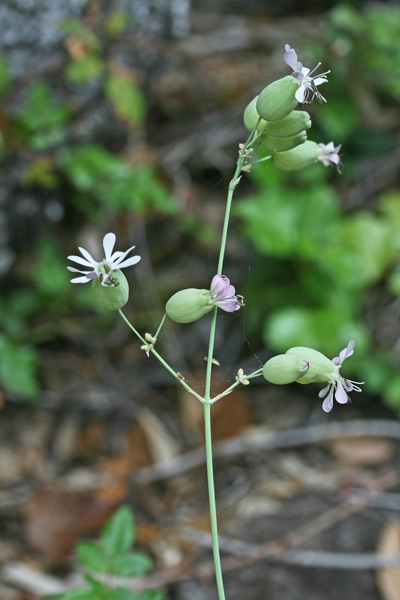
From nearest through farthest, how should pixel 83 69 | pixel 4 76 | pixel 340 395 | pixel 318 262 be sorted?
pixel 340 395, pixel 4 76, pixel 83 69, pixel 318 262

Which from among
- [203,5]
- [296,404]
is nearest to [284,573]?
[296,404]

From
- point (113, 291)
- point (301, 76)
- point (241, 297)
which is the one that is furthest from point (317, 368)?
point (301, 76)

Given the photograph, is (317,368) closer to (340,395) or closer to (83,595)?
(340,395)

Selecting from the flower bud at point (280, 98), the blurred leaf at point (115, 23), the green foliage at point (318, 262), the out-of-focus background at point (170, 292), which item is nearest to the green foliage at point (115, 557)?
the out-of-focus background at point (170, 292)

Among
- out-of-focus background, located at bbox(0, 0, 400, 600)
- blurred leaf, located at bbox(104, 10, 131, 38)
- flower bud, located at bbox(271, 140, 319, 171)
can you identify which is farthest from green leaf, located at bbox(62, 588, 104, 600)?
blurred leaf, located at bbox(104, 10, 131, 38)

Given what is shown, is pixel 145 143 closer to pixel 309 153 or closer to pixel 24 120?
pixel 24 120

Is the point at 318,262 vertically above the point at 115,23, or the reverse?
the point at 115,23
